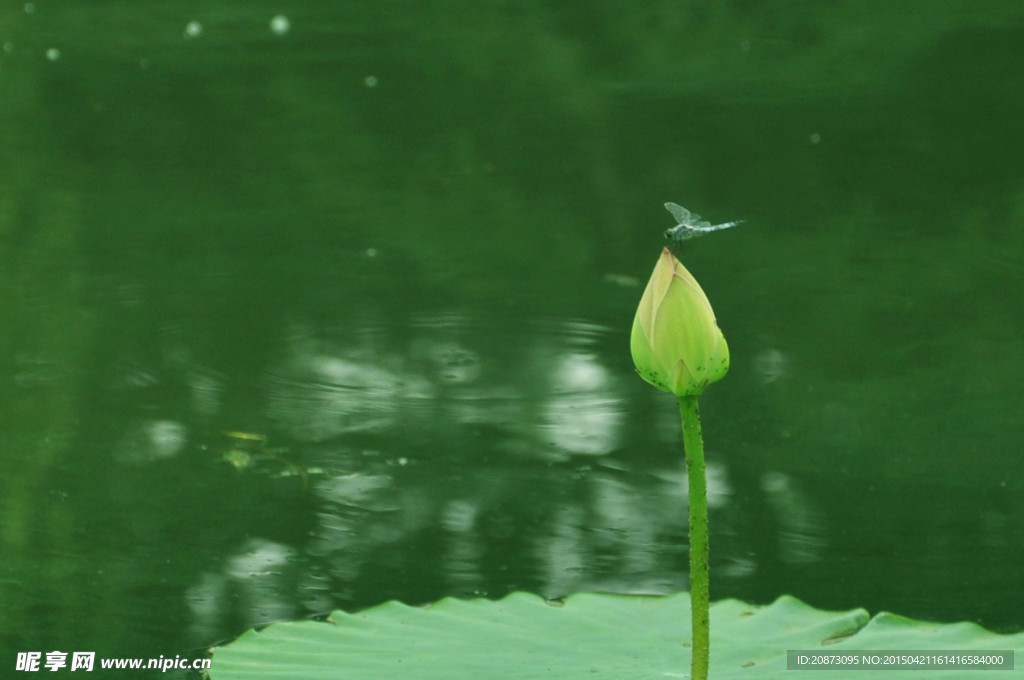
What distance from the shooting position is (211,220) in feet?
6.75

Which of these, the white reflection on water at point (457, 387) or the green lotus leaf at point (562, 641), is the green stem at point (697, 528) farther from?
the white reflection on water at point (457, 387)

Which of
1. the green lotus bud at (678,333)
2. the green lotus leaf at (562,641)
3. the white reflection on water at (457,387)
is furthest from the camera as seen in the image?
the white reflection on water at (457,387)

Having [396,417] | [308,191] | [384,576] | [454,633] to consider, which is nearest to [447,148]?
[308,191]

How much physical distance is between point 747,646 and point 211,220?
1.50m

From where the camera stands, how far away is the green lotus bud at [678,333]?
58 cm

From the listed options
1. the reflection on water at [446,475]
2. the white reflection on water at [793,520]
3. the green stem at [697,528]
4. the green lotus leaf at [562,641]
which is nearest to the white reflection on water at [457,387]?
the reflection on water at [446,475]

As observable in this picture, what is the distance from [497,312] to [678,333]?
110 cm

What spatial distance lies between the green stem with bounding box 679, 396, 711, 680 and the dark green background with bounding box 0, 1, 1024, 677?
456 mm

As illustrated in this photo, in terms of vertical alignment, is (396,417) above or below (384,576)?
above

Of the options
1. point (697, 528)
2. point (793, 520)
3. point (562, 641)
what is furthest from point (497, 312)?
point (697, 528)

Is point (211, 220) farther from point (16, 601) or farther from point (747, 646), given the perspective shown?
point (747, 646)

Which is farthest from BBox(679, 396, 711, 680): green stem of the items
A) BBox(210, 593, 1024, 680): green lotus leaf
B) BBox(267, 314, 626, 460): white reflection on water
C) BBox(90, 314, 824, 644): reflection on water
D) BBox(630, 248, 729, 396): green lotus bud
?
BBox(267, 314, 626, 460): white reflection on water

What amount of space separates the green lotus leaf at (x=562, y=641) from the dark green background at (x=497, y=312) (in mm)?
226

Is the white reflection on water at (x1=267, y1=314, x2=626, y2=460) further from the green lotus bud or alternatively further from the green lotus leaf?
the green lotus bud
